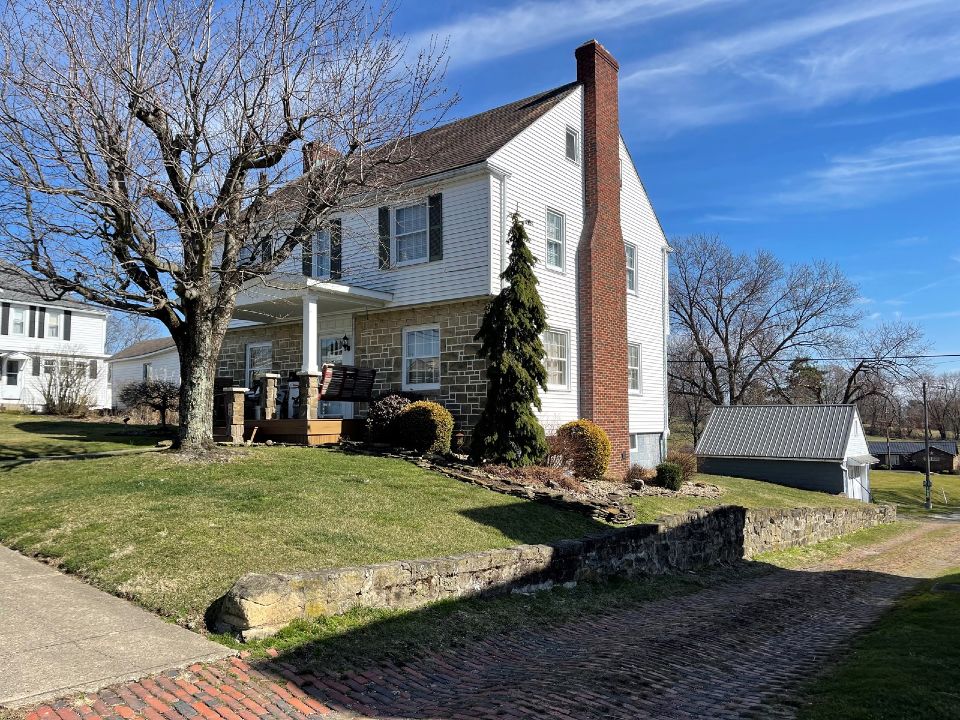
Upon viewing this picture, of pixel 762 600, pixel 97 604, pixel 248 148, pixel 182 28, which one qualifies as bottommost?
pixel 762 600

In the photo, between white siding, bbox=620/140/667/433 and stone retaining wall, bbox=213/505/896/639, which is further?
white siding, bbox=620/140/667/433

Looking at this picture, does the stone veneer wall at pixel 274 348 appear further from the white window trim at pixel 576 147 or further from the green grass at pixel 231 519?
the white window trim at pixel 576 147

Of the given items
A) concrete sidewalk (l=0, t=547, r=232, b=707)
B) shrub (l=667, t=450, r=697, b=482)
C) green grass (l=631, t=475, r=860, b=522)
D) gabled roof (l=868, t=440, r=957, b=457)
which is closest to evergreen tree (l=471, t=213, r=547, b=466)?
green grass (l=631, t=475, r=860, b=522)

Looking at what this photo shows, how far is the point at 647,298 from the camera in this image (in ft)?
74.7

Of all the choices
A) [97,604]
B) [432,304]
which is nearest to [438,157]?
[432,304]

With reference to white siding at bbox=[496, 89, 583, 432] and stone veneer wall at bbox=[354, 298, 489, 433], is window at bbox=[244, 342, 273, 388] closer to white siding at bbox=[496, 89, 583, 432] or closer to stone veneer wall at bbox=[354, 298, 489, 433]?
stone veneer wall at bbox=[354, 298, 489, 433]

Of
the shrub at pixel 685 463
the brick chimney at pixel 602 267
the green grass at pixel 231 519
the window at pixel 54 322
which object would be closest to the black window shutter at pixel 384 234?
the brick chimney at pixel 602 267

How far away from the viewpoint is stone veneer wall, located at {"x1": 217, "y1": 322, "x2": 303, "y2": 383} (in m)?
20.9

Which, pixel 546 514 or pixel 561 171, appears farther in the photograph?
pixel 561 171

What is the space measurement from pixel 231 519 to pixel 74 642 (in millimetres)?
3167

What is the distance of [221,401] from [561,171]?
1032 centimetres

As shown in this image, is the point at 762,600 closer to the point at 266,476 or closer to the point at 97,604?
the point at 266,476

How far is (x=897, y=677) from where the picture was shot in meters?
6.33

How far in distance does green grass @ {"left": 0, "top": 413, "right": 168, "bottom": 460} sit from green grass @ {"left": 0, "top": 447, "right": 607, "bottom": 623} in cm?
249
